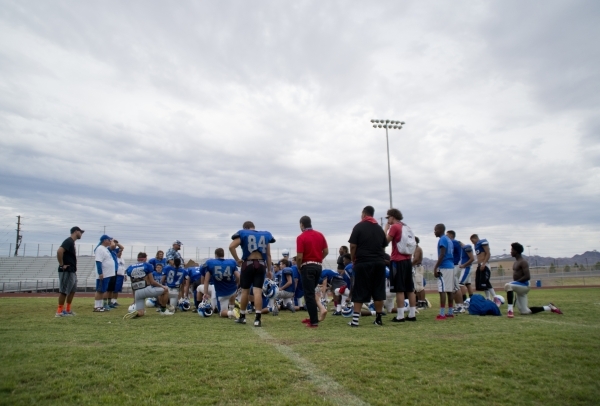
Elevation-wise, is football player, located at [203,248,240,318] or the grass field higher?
football player, located at [203,248,240,318]

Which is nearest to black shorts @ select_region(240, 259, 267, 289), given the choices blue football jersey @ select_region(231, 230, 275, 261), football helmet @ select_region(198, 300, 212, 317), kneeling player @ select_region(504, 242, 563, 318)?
blue football jersey @ select_region(231, 230, 275, 261)

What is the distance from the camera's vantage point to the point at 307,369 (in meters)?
4.42

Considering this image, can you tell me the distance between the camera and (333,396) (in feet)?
12.2

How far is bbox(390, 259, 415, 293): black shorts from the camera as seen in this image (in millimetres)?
8523

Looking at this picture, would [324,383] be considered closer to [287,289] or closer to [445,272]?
[445,272]

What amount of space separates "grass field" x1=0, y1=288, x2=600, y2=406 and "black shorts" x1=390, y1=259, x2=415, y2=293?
211 cm

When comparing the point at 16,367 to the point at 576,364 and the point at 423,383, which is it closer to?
the point at 423,383

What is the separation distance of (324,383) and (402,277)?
4.89 m

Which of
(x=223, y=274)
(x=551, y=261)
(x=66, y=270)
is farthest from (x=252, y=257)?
(x=551, y=261)

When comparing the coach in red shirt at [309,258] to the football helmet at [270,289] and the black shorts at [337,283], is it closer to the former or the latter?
the football helmet at [270,289]

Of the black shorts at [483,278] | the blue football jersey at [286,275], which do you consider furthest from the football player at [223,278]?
the black shorts at [483,278]

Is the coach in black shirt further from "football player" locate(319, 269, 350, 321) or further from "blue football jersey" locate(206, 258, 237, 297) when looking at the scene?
"blue football jersey" locate(206, 258, 237, 297)

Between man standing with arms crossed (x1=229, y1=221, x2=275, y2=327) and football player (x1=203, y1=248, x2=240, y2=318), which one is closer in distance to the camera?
man standing with arms crossed (x1=229, y1=221, x2=275, y2=327)

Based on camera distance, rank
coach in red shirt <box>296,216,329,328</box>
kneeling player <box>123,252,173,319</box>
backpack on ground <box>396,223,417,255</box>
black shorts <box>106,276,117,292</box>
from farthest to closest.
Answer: black shorts <box>106,276,117,292</box>, kneeling player <box>123,252,173,319</box>, backpack on ground <box>396,223,417,255</box>, coach in red shirt <box>296,216,329,328</box>
